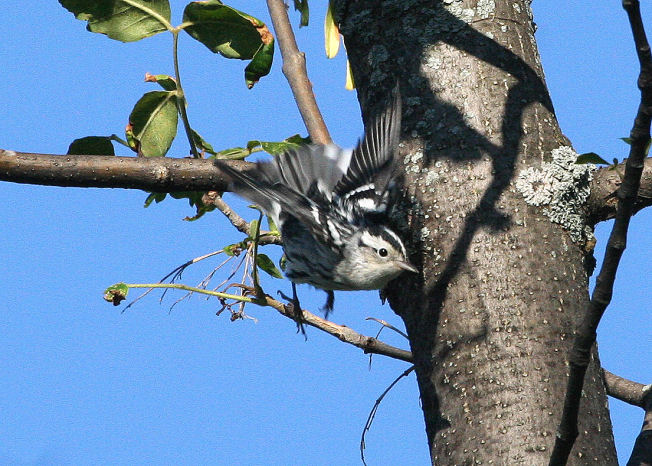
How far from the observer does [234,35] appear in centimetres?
348

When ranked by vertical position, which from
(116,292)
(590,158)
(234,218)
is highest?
(234,218)

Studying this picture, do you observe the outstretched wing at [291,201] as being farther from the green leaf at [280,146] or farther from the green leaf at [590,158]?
the green leaf at [590,158]

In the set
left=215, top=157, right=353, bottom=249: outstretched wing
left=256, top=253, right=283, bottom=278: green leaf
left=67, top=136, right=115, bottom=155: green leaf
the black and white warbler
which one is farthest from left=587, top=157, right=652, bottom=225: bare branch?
left=67, top=136, right=115, bottom=155: green leaf

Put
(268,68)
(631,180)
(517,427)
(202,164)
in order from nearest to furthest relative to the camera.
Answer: (631,180) → (517,427) → (202,164) → (268,68)

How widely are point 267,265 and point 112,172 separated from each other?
1.18 m

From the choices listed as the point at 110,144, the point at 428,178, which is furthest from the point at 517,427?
the point at 110,144

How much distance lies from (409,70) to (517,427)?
127 centimetres

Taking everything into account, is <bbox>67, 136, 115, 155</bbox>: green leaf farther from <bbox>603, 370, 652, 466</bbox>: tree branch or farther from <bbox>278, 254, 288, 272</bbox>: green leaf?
<bbox>603, 370, 652, 466</bbox>: tree branch

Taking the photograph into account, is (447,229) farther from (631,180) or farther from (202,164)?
(631,180)

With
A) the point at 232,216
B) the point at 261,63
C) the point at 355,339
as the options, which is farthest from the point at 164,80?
the point at 355,339

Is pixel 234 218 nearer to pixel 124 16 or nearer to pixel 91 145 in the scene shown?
pixel 91 145

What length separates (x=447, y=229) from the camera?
2.77 meters

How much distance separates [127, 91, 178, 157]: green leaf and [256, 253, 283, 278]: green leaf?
650mm

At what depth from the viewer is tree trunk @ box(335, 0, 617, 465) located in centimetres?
247
